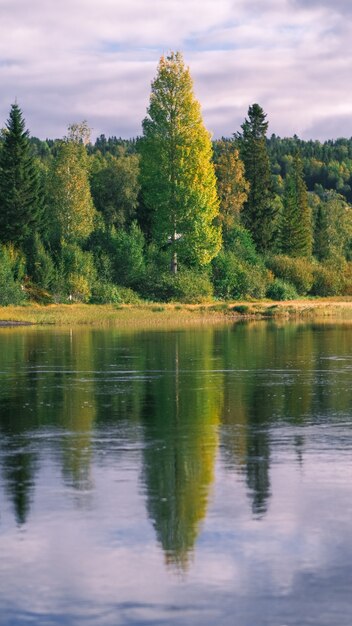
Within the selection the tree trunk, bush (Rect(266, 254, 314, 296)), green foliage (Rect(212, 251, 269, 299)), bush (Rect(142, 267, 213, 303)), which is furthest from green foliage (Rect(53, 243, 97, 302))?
bush (Rect(266, 254, 314, 296))

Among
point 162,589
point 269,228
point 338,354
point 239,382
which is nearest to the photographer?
point 162,589

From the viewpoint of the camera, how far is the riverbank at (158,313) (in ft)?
240

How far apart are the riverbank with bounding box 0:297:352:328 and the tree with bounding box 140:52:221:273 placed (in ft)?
19.9

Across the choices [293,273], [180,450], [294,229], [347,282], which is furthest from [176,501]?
[294,229]

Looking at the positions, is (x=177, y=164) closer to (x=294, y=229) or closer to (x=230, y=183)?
(x=230, y=183)

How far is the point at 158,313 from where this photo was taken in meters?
78.9

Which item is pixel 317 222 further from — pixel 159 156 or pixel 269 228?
pixel 159 156

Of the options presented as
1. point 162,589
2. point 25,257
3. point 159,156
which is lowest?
point 162,589

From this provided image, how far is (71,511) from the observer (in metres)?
15.3

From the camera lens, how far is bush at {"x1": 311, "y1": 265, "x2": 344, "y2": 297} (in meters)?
108

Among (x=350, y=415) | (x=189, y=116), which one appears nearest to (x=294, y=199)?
(x=189, y=116)

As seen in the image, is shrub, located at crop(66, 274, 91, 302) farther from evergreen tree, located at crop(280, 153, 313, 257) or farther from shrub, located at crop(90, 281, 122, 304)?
evergreen tree, located at crop(280, 153, 313, 257)

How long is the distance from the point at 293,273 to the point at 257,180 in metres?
15.0

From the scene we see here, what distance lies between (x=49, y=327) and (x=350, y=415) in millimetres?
45064
